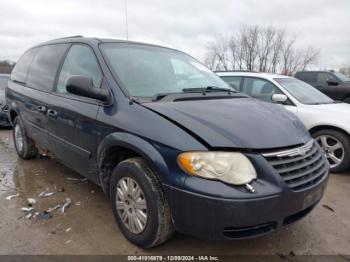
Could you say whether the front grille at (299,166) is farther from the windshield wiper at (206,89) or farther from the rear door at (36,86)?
the rear door at (36,86)

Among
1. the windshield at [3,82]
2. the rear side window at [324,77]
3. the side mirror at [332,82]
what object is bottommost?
the windshield at [3,82]

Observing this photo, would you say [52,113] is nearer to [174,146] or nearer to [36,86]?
[36,86]

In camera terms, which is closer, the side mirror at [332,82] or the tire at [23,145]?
the tire at [23,145]

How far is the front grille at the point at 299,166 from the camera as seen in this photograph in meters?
2.28

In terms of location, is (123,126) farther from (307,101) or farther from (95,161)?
(307,101)

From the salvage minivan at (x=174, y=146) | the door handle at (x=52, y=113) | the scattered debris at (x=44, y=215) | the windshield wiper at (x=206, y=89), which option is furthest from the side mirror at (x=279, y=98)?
the scattered debris at (x=44, y=215)

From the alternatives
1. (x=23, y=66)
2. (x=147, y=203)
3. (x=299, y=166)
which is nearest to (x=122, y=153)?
(x=147, y=203)

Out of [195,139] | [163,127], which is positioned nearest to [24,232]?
[163,127]

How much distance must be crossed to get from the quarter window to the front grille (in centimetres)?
176

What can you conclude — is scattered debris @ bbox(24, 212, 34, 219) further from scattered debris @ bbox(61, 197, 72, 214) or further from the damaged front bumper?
the damaged front bumper

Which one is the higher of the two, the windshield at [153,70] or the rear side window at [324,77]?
the windshield at [153,70]

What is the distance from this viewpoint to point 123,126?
8.64 feet

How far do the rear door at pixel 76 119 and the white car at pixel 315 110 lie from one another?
10.4ft

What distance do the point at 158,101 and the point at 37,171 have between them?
2812mm
